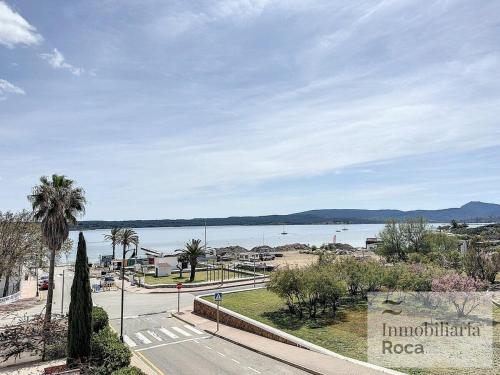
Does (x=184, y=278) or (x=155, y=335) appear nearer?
(x=155, y=335)

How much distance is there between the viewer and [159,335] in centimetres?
3322

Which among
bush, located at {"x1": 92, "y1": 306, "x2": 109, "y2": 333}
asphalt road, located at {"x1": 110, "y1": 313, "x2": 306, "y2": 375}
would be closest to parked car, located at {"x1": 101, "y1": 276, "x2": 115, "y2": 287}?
asphalt road, located at {"x1": 110, "y1": 313, "x2": 306, "y2": 375}

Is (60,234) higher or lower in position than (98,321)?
higher

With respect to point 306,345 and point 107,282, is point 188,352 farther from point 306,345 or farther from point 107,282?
point 107,282

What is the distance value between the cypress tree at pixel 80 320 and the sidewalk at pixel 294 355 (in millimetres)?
10765

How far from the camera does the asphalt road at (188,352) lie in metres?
23.8

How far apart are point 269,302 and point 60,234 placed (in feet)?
67.6

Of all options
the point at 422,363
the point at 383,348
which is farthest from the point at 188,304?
the point at 422,363

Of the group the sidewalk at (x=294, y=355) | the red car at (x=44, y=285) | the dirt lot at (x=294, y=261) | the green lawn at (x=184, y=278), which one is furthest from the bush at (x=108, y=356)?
the dirt lot at (x=294, y=261)

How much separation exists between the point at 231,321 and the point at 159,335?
6169 mm

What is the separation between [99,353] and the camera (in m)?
23.6

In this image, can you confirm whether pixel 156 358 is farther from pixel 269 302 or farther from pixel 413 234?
pixel 413 234

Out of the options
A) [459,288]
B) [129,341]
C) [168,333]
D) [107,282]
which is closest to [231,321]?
[168,333]

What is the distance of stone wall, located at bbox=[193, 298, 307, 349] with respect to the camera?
97.5 feet
